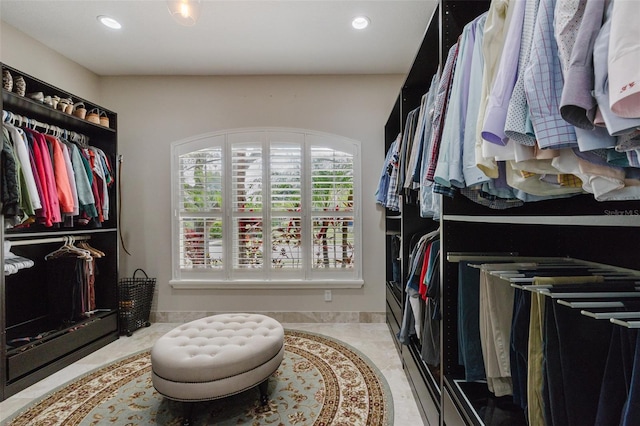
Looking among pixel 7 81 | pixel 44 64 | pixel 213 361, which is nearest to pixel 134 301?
pixel 213 361

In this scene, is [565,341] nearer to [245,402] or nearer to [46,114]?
[245,402]

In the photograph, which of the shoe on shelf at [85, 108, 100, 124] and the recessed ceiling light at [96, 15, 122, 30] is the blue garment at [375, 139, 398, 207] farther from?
the shoe on shelf at [85, 108, 100, 124]

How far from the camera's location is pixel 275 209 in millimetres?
3223

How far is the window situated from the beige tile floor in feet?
1.64

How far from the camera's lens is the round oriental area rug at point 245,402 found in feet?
5.41

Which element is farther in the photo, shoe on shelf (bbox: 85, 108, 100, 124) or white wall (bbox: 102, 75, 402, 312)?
white wall (bbox: 102, 75, 402, 312)

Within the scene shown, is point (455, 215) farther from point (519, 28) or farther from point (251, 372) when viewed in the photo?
point (251, 372)

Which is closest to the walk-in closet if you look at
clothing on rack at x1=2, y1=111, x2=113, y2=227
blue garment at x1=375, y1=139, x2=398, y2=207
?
blue garment at x1=375, y1=139, x2=398, y2=207

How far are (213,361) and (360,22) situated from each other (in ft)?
8.47

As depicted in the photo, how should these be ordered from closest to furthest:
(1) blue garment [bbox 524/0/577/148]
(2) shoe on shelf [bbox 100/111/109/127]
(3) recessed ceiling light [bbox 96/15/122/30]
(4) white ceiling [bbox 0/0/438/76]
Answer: (1) blue garment [bbox 524/0/577/148] < (4) white ceiling [bbox 0/0/438/76] < (3) recessed ceiling light [bbox 96/15/122/30] < (2) shoe on shelf [bbox 100/111/109/127]

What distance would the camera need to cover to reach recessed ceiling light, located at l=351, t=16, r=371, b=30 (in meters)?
2.33

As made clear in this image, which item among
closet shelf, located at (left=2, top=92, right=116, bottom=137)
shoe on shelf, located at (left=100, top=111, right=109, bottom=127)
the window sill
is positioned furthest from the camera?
the window sill

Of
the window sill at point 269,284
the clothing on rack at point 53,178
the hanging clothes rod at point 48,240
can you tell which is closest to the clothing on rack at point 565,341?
the window sill at point 269,284

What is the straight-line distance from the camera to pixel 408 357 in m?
2.00
